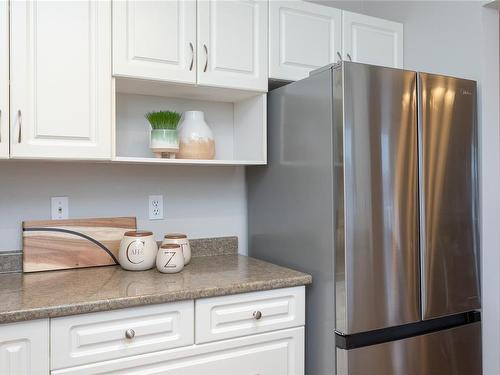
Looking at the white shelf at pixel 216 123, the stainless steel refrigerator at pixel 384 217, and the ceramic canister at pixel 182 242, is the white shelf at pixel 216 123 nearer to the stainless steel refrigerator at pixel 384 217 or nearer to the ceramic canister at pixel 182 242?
the stainless steel refrigerator at pixel 384 217

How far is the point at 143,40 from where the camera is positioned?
5.45 ft

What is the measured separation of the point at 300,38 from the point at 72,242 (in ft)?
4.50

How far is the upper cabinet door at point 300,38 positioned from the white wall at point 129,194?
1.95 ft

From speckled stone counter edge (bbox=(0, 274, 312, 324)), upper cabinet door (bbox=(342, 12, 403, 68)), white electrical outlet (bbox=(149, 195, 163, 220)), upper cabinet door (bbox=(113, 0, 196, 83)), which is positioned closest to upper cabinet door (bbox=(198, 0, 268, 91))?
upper cabinet door (bbox=(113, 0, 196, 83))

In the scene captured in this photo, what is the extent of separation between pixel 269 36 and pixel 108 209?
1067 mm

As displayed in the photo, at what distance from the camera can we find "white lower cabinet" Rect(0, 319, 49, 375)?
1233mm

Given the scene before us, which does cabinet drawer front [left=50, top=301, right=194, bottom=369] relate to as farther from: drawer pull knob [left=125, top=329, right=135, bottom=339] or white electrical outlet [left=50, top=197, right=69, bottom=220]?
white electrical outlet [left=50, top=197, right=69, bottom=220]

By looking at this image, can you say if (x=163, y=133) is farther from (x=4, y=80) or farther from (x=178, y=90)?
(x=4, y=80)

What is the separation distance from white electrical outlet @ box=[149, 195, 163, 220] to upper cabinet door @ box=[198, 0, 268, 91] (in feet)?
1.96

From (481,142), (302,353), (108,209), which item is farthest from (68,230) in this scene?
(481,142)

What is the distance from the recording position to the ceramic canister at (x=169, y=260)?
1.70 metres

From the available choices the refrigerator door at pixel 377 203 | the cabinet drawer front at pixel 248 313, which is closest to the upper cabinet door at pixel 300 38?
the refrigerator door at pixel 377 203

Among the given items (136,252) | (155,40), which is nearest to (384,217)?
(136,252)

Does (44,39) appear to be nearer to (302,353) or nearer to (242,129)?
(242,129)
